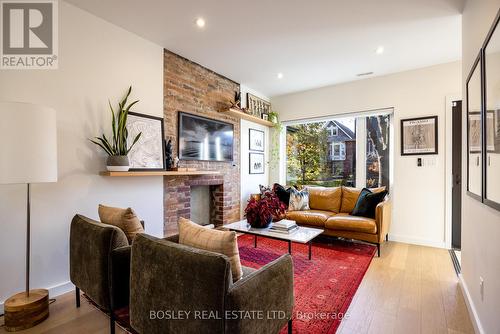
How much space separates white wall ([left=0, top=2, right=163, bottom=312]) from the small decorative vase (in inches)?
6.4

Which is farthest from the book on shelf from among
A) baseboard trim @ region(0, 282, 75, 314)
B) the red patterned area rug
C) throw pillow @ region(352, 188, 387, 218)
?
baseboard trim @ region(0, 282, 75, 314)

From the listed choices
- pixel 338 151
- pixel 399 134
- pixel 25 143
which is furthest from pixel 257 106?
pixel 25 143

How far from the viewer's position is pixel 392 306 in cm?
208

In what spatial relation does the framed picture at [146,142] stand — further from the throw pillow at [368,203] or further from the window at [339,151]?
the window at [339,151]

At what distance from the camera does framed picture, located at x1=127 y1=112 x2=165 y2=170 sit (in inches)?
112

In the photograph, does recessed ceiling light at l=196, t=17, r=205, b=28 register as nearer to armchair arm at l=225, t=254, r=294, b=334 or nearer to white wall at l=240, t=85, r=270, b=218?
white wall at l=240, t=85, r=270, b=218

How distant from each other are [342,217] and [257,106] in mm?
2665

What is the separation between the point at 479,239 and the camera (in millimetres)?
1737

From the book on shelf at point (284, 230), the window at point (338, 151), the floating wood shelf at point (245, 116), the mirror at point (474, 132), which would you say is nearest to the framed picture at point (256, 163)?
the floating wood shelf at point (245, 116)

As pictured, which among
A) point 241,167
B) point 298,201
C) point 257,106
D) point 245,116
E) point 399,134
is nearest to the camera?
point 399,134

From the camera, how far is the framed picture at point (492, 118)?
1.32 meters

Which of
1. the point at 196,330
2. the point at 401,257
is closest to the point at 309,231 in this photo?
the point at 401,257

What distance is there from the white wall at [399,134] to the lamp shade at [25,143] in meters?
4.22

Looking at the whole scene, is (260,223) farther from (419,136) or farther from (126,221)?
(419,136)
